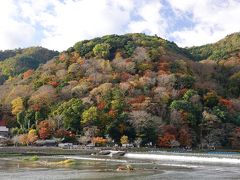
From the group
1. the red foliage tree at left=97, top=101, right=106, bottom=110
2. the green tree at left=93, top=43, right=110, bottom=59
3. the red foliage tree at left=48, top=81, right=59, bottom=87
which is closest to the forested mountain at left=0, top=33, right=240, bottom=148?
the green tree at left=93, top=43, right=110, bottom=59

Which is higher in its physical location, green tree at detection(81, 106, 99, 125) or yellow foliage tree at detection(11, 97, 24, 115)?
yellow foliage tree at detection(11, 97, 24, 115)

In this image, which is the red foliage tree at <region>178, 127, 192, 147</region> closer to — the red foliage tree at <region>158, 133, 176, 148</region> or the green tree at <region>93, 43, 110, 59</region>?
the red foliage tree at <region>158, 133, 176, 148</region>

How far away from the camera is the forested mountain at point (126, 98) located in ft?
217

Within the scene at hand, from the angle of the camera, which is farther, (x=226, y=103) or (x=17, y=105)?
(x=17, y=105)

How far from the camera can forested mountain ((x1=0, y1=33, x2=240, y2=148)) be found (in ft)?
217

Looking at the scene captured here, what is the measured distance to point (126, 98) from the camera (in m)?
73.2

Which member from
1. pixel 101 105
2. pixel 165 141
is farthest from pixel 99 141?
pixel 165 141

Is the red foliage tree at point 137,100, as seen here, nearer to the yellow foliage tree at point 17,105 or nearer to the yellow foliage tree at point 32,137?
the yellow foliage tree at point 32,137

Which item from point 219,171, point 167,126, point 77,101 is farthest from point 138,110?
point 219,171

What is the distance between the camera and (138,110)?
224ft

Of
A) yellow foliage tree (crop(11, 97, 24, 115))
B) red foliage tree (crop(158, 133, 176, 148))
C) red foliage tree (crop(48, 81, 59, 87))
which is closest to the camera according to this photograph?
red foliage tree (crop(158, 133, 176, 148))

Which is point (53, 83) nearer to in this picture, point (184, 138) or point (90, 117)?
point (90, 117)

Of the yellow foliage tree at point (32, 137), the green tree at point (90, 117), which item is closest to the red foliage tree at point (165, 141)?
the green tree at point (90, 117)

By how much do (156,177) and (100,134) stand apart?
37.1 meters
